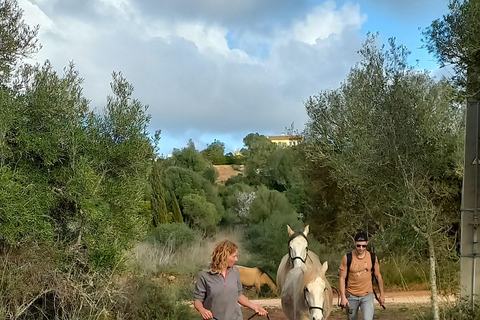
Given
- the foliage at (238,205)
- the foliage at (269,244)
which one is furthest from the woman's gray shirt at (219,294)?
the foliage at (238,205)

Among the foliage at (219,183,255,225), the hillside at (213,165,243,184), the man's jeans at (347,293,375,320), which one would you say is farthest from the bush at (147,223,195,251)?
the hillside at (213,165,243,184)

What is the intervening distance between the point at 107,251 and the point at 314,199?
13803mm

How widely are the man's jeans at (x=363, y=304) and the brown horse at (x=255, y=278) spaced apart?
31.9 ft

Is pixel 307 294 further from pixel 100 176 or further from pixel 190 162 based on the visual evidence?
pixel 190 162

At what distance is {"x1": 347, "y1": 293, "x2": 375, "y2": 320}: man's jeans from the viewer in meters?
5.99

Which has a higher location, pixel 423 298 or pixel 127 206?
pixel 127 206

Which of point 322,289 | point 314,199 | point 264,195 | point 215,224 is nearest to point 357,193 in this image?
point 314,199

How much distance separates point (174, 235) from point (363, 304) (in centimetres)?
1434

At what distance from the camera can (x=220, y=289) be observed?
15.0 ft

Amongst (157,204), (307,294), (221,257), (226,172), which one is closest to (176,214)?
(157,204)

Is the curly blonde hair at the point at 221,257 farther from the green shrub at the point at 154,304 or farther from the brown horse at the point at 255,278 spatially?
the brown horse at the point at 255,278

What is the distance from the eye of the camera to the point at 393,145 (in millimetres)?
8758

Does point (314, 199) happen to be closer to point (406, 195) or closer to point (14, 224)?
point (406, 195)

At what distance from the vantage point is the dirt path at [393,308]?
36.7 feet
